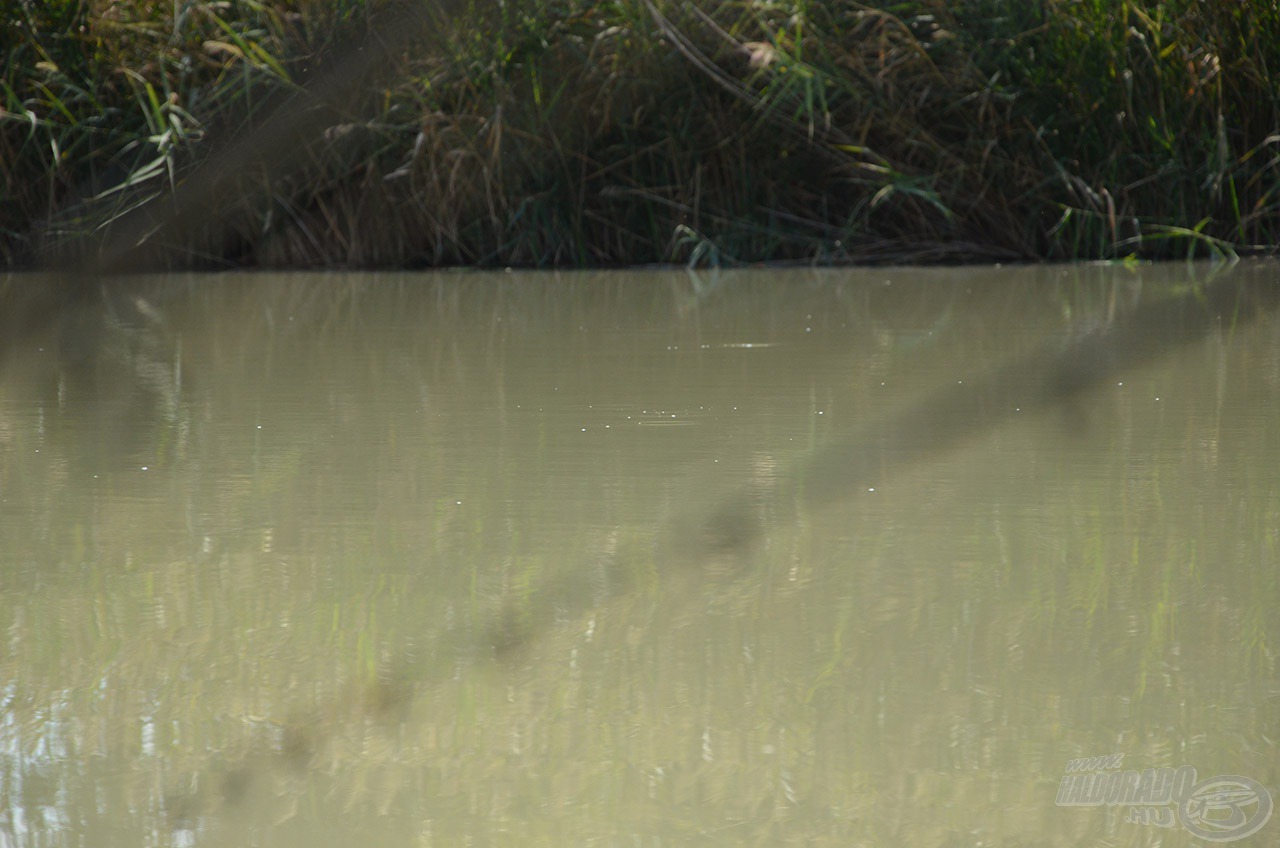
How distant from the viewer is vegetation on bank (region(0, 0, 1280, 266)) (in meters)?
4.61

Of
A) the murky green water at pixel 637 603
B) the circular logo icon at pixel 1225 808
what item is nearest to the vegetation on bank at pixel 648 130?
the murky green water at pixel 637 603

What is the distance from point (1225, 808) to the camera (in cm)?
82

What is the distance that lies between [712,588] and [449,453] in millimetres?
608

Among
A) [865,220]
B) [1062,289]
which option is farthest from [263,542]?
[865,220]

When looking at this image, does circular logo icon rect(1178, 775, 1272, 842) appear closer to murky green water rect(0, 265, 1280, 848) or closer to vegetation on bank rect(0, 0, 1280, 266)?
murky green water rect(0, 265, 1280, 848)

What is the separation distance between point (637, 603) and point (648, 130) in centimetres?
377

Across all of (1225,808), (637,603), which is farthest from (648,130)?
(1225,808)

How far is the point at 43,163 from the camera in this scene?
16.2 ft

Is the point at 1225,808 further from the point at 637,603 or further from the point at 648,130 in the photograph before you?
the point at 648,130

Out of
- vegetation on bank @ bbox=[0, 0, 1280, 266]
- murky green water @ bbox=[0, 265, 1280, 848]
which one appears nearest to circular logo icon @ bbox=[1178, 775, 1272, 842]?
murky green water @ bbox=[0, 265, 1280, 848]

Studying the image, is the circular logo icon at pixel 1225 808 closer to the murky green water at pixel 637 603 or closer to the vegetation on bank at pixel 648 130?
the murky green water at pixel 637 603

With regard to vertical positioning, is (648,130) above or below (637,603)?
above

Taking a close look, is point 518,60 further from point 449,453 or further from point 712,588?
point 712,588

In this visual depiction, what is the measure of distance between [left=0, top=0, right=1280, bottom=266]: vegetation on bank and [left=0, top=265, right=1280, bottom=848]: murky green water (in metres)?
2.41
